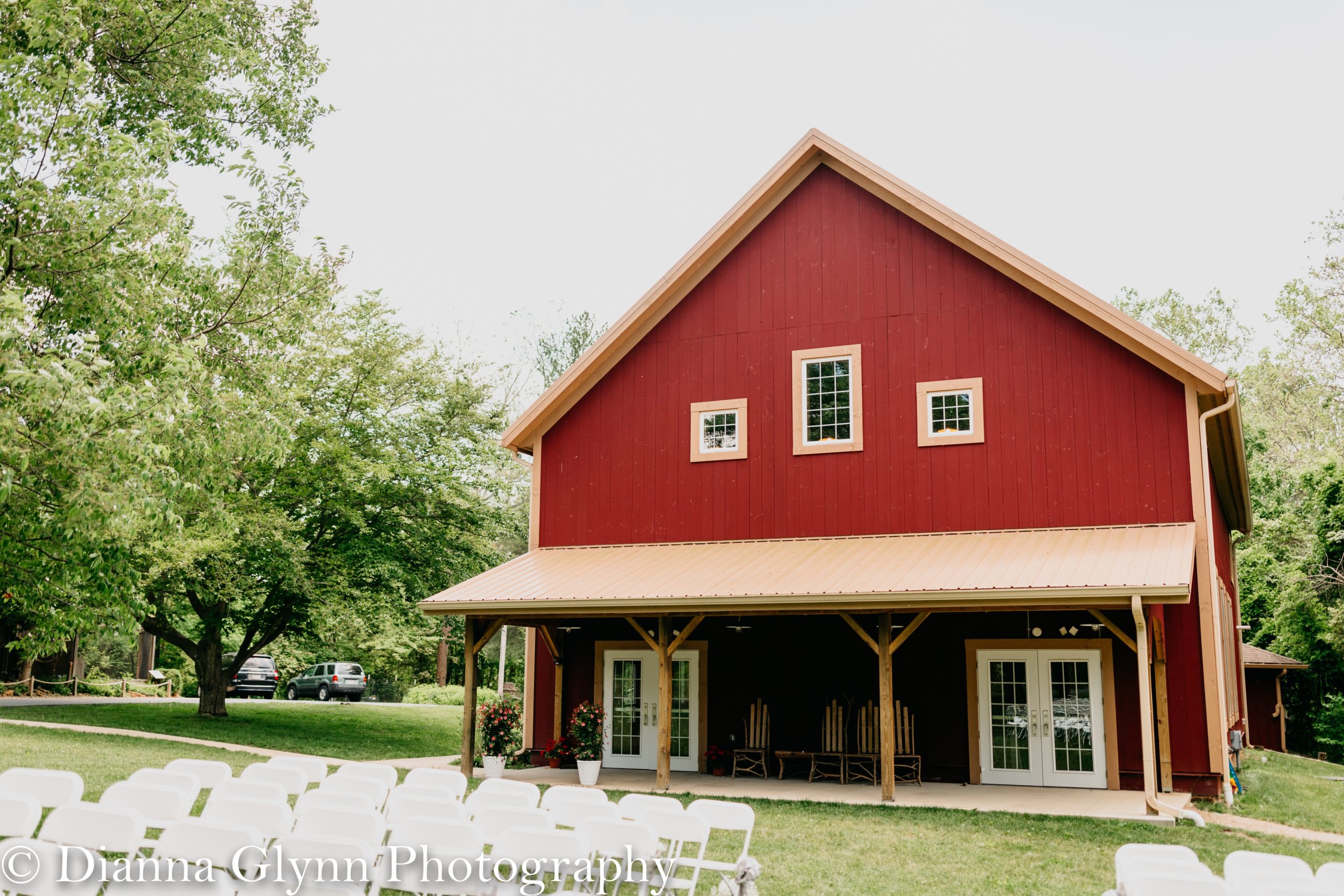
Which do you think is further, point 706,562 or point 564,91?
point 564,91

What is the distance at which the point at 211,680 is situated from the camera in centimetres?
2273

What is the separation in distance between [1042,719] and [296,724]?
15.7 metres

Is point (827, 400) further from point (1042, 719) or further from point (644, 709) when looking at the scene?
point (644, 709)

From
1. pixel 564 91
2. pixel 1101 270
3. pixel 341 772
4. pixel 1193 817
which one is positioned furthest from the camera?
pixel 1101 270

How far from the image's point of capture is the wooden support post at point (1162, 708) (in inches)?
466

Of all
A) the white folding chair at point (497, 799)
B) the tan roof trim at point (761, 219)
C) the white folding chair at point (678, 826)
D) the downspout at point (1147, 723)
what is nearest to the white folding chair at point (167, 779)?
the white folding chair at point (497, 799)

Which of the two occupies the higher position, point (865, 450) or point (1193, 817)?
point (865, 450)

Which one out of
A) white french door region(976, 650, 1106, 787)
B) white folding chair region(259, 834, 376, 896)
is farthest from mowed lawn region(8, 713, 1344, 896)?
white folding chair region(259, 834, 376, 896)

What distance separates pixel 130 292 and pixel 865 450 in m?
9.25

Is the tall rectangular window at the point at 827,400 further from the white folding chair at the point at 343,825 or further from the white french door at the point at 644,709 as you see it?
the white folding chair at the point at 343,825

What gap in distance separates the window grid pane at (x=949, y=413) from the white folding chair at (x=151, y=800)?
10.6 metres

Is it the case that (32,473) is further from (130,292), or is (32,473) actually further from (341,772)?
(341,772)

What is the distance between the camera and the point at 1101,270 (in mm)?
40125

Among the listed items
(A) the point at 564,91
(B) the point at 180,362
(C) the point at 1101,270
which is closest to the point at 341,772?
(B) the point at 180,362
